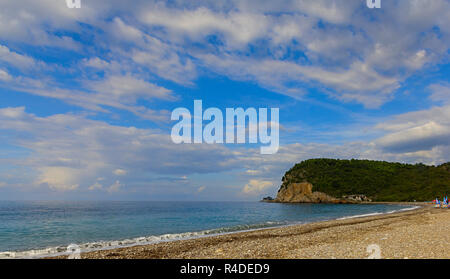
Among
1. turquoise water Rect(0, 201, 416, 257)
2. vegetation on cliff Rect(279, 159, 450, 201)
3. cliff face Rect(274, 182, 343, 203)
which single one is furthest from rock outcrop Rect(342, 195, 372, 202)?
turquoise water Rect(0, 201, 416, 257)

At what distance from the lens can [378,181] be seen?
582ft

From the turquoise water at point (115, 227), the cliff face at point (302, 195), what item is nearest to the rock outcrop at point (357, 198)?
the cliff face at point (302, 195)

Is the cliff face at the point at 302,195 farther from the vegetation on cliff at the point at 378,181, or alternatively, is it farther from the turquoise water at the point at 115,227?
the turquoise water at the point at 115,227

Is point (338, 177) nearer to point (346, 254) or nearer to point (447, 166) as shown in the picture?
point (447, 166)

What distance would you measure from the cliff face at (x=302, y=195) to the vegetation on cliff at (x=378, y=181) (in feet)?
10.5

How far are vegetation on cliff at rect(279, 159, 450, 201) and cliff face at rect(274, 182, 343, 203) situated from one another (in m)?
3.19

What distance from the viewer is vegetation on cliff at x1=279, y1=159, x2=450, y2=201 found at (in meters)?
143

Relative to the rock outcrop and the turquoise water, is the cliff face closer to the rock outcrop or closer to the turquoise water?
the rock outcrop

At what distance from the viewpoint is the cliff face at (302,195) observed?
164 meters

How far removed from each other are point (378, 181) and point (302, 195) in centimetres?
4951

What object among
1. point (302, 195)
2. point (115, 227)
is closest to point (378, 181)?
point (302, 195)

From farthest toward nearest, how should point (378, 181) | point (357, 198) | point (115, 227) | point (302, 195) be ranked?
point (378, 181) < point (302, 195) < point (357, 198) < point (115, 227)

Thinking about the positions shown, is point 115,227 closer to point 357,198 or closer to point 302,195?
point 302,195
